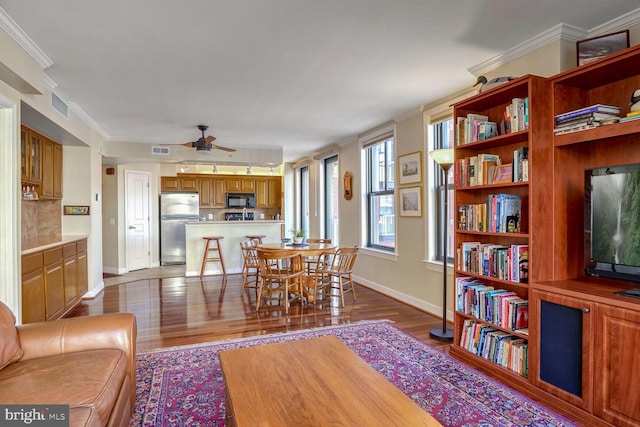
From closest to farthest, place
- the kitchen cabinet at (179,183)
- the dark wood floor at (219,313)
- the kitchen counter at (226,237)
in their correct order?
the dark wood floor at (219,313)
the kitchen counter at (226,237)
the kitchen cabinet at (179,183)

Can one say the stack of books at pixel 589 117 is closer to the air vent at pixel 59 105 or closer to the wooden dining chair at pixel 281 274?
the wooden dining chair at pixel 281 274

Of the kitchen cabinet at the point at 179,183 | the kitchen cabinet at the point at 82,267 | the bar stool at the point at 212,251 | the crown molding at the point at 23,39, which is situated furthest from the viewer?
the kitchen cabinet at the point at 179,183

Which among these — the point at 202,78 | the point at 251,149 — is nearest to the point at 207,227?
the point at 251,149

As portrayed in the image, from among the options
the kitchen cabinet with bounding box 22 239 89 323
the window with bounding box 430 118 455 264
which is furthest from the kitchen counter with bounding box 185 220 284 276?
the window with bounding box 430 118 455 264

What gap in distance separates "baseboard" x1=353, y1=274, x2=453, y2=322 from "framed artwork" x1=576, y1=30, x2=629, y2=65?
270cm

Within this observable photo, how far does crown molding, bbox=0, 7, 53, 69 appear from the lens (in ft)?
7.81

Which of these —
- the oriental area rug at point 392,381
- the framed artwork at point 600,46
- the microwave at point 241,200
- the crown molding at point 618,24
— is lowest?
the oriental area rug at point 392,381

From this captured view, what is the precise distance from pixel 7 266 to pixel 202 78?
2.29 meters

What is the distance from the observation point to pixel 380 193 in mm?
5582

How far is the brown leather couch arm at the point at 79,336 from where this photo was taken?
1.91 m

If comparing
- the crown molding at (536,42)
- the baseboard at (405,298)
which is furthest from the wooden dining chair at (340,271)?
the crown molding at (536,42)

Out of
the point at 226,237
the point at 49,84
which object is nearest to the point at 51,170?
the point at 49,84

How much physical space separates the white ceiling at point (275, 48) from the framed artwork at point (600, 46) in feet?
0.53

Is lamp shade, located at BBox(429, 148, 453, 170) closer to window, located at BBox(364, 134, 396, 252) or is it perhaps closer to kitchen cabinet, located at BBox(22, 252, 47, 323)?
window, located at BBox(364, 134, 396, 252)
